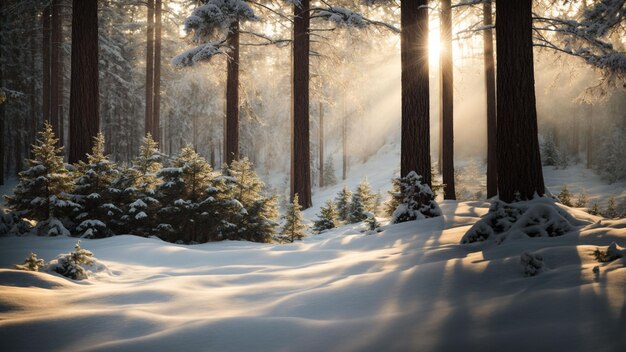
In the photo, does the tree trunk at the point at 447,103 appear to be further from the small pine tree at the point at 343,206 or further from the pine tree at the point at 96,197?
the pine tree at the point at 96,197

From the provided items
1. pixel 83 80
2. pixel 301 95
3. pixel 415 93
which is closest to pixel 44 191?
pixel 83 80

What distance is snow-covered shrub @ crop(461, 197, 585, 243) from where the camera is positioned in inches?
174

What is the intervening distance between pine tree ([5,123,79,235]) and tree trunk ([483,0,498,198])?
12.8 metres

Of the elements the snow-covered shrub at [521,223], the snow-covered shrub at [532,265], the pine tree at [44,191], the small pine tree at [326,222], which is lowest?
the small pine tree at [326,222]

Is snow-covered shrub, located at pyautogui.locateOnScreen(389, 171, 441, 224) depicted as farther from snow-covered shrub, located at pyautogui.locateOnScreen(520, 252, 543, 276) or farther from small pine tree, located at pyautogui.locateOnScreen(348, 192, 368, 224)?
small pine tree, located at pyautogui.locateOnScreen(348, 192, 368, 224)

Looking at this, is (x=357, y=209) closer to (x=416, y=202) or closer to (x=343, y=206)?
(x=343, y=206)

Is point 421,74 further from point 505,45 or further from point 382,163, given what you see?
point 382,163

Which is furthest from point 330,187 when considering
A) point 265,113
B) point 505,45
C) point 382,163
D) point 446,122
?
point 505,45

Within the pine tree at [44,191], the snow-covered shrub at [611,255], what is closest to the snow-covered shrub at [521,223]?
the snow-covered shrub at [611,255]

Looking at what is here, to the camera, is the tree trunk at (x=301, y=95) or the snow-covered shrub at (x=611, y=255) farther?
the tree trunk at (x=301, y=95)

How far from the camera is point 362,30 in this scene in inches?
438

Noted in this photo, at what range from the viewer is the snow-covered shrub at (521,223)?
4418 millimetres

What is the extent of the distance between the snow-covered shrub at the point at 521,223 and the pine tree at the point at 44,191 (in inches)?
288

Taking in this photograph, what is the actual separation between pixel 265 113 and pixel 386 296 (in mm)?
41195
